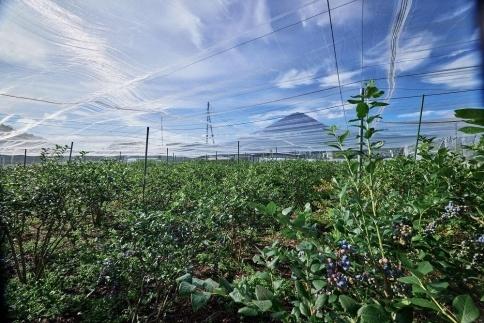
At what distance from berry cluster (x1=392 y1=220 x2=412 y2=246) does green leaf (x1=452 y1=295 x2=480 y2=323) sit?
512 millimetres

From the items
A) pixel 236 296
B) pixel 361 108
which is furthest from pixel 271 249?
pixel 361 108

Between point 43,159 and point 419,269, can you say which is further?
point 43,159

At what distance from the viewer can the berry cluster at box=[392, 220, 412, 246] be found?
97cm


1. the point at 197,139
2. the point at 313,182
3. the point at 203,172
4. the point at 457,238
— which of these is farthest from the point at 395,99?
the point at 197,139

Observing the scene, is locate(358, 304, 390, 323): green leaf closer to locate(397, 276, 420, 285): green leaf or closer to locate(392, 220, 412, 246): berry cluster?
locate(397, 276, 420, 285): green leaf

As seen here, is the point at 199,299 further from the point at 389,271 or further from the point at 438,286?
the point at 389,271

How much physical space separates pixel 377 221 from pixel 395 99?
10.9 metres

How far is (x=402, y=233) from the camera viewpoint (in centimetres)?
97

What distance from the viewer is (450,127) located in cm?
1408

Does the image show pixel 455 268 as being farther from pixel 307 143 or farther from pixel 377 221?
pixel 307 143

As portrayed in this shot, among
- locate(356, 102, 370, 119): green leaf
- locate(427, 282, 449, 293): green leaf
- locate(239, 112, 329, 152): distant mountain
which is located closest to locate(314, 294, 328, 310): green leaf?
locate(427, 282, 449, 293): green leaf

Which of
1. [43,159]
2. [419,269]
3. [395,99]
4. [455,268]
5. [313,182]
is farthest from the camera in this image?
[395,99]

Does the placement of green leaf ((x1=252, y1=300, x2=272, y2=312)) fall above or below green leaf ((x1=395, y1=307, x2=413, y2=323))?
above

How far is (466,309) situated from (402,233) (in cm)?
53
